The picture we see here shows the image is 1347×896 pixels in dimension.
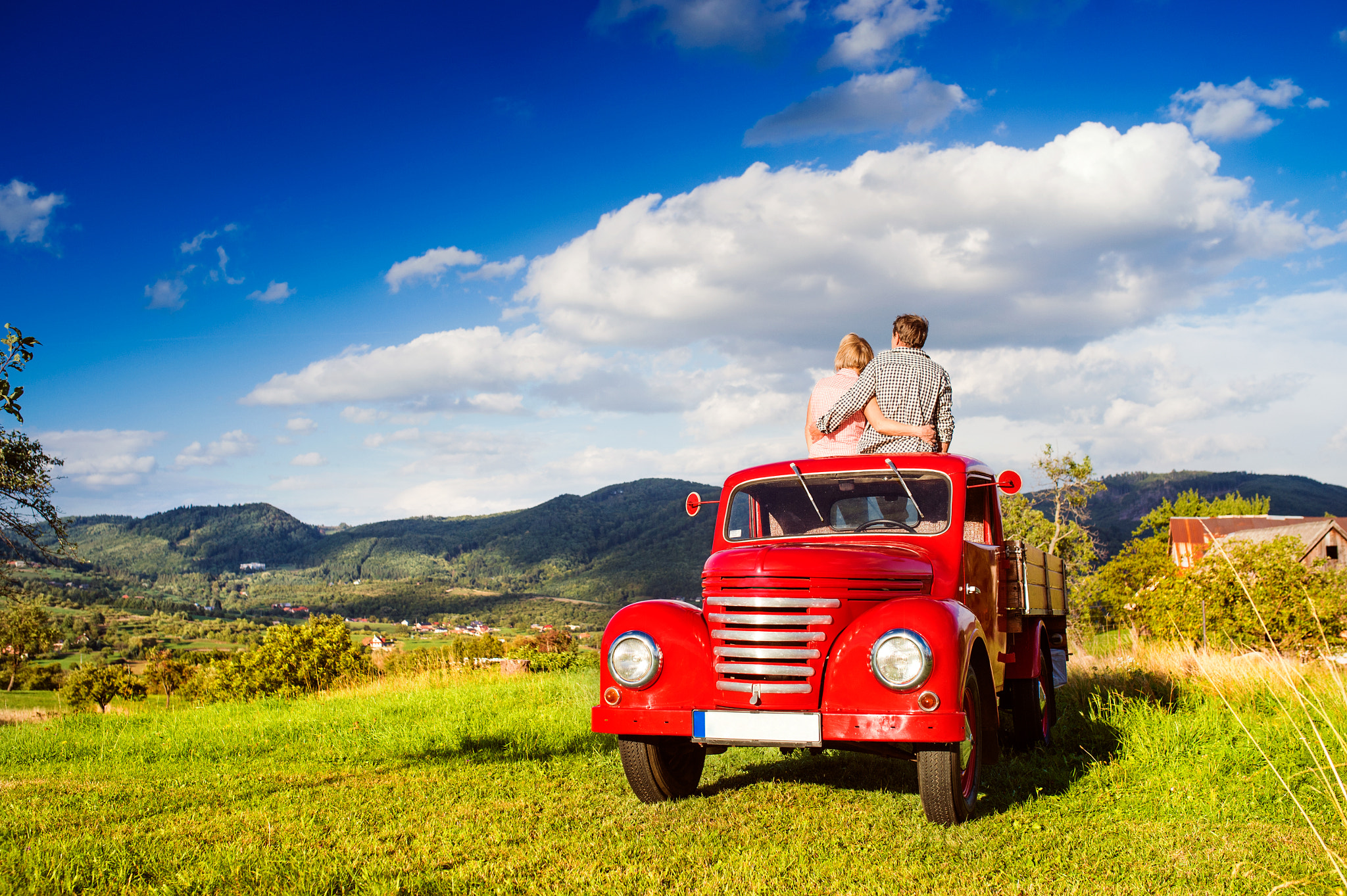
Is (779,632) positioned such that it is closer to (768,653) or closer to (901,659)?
(768,653)

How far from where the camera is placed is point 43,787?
20.8 feet

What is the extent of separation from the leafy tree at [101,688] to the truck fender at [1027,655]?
40.8 metres

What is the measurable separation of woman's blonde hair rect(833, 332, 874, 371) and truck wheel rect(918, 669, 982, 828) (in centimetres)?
300

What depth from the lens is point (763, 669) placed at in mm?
4910

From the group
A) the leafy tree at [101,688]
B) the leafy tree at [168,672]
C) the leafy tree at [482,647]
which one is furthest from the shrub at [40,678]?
the leafy tree at [482,647]

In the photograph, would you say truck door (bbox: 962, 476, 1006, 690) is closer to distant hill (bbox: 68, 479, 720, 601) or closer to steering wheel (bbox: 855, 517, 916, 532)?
steering wheel (bbox: 855, 517, 916, 532)

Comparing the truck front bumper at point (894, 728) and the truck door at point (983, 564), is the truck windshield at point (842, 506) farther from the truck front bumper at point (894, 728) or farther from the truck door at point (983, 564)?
the truck front bumper at point (894, 728)

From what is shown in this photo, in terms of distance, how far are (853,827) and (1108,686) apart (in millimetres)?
5636

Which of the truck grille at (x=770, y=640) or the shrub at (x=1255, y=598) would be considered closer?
the truck grille at (x=770, y=640)

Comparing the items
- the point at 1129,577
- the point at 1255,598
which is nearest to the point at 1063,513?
the point at 1129,577

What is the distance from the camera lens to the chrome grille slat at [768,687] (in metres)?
4.83

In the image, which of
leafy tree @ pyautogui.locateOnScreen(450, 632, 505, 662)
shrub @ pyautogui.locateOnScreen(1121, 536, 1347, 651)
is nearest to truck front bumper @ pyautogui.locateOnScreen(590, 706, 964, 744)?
shrub @ pyautogui.locateOnScreen(1121, 536, 1347, 651)

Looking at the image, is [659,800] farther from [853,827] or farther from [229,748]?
[229,748]

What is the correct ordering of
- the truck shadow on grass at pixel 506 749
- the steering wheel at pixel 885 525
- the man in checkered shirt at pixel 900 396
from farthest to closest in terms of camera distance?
the truck shadow on grass at pixel 506 749, the man in checkered shirt at pixel 900 396, the steering wheel at pixel 885 525
